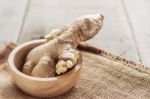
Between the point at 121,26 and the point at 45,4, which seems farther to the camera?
the point at 45,4

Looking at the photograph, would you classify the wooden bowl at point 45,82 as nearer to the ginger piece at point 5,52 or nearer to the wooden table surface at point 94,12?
the ginger piece at point 5,52

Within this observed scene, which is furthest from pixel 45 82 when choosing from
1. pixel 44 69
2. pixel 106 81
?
pixel 106 81

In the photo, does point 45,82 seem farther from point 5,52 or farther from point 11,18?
point 11,18

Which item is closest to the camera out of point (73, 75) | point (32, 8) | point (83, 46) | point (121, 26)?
point (73, 75)

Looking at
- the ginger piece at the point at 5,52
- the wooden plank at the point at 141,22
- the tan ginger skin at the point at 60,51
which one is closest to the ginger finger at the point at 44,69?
the tan ginger skin at the point at 60,51

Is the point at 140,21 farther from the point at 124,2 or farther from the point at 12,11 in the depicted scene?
the point at 12,11

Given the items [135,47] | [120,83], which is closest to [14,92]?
[120,83]
